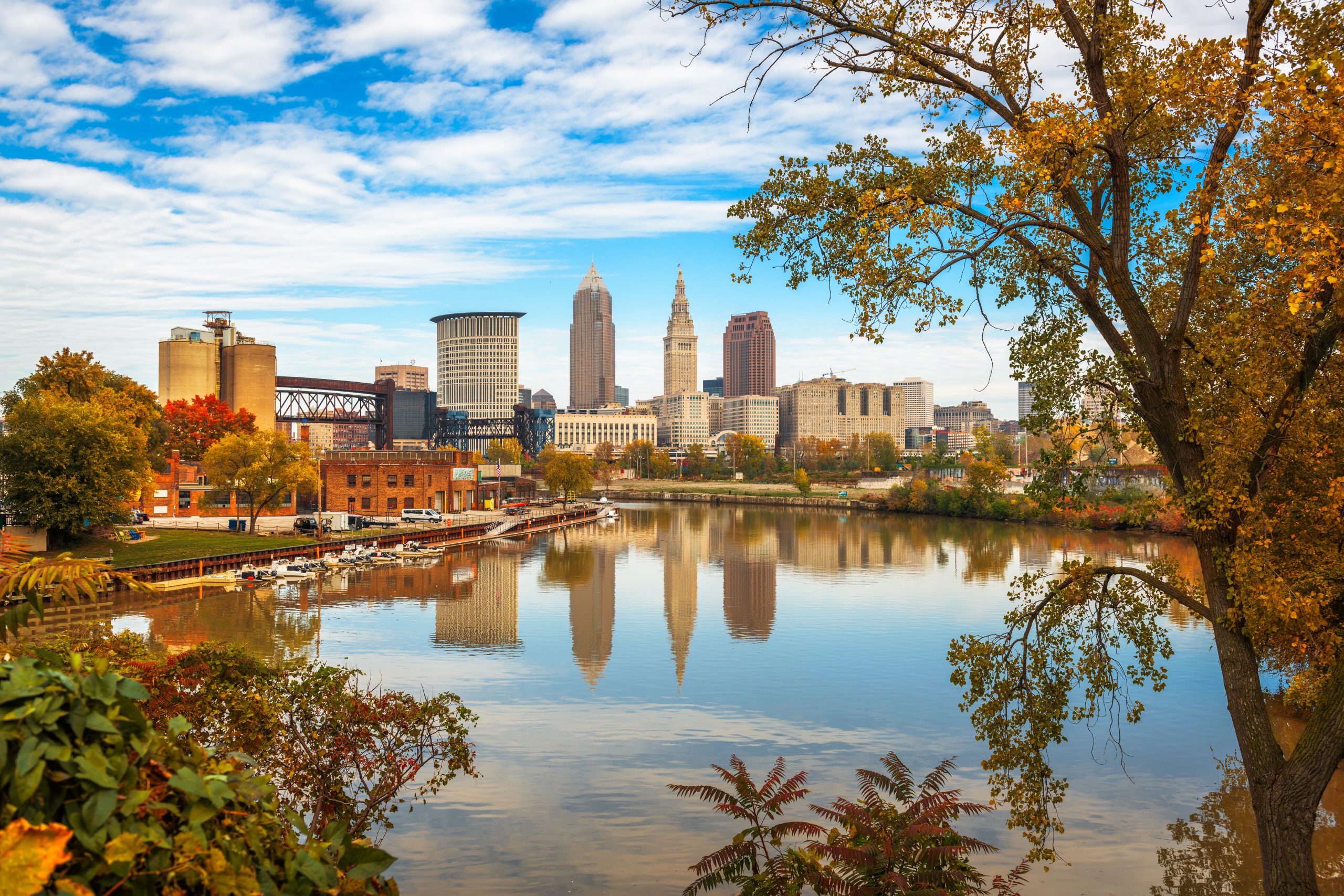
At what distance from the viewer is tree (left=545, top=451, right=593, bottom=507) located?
9488cm

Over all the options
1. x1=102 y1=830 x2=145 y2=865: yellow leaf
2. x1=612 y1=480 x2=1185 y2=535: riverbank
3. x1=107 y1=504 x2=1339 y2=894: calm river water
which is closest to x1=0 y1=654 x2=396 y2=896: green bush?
x1=102 y1=830 x2=145 y2=865: yellow leaf

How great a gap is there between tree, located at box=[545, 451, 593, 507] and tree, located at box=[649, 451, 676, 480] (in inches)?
3033

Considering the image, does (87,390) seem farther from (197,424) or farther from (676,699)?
(676,699)

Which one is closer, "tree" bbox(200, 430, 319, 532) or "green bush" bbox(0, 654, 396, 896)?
"green bush" bbox(0, 654, 396, 896)

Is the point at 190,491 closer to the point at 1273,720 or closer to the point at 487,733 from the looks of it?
the point at 487,733

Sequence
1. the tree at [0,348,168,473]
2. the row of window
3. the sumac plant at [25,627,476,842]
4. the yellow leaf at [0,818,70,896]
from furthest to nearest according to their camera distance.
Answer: the row of window < the tree at [0,348,168,473] < the sumac plant at [25,627,476,842] < the yellow leaf at [0,818,70,896]

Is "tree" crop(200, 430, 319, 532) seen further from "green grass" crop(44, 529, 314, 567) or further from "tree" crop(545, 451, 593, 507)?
"tree" crop(545, 451, 593, 507)

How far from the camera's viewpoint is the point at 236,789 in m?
3.09

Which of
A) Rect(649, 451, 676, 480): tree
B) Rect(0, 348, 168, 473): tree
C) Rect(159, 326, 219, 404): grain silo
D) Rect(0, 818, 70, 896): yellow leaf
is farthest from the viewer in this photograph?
Rect(649, 451, 676, 480): tree

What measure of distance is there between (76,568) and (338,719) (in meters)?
7.49

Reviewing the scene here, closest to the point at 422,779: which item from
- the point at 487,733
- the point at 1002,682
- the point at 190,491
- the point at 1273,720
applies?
the point at 487,733

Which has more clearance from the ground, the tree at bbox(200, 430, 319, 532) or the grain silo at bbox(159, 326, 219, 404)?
the grain silo at bbox(159, 326, 219, 404)

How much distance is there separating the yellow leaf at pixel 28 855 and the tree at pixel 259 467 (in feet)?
186

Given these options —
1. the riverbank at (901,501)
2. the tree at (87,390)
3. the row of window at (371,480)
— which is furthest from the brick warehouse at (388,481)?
the riverbank at (901,501)
